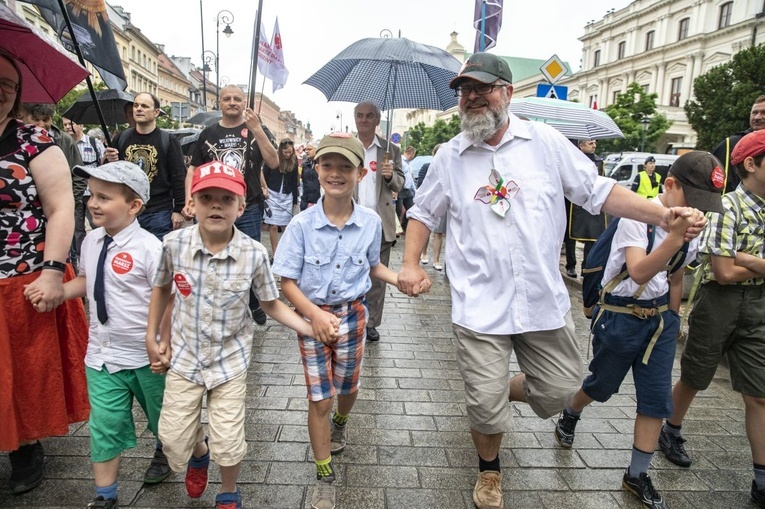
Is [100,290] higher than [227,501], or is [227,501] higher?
[100,290]

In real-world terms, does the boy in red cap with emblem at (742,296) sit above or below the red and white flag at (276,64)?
below

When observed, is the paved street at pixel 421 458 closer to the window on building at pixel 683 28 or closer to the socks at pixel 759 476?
the socks at pixel 759 476

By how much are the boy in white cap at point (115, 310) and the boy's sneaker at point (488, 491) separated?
174 cm

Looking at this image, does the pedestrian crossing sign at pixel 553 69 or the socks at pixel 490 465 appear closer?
the socks at pixel 490 465

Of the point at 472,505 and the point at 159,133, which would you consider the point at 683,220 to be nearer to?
the point at 472,505

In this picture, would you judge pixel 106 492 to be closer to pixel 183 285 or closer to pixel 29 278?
pixel 183 285

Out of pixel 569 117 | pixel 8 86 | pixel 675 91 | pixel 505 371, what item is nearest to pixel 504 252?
pixel 505 371

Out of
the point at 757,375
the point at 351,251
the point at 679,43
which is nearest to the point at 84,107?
the point at 351,251

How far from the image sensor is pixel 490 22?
9.59m

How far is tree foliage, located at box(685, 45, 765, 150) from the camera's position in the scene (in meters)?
29.9

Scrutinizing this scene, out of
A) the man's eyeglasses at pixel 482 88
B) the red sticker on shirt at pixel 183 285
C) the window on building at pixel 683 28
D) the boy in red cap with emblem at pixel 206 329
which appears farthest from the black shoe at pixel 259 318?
the window on building at pixel 683 28

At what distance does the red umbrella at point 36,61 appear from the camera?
2.54 m

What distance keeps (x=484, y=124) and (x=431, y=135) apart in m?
70.1

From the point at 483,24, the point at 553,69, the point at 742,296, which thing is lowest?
the point at 742,296
